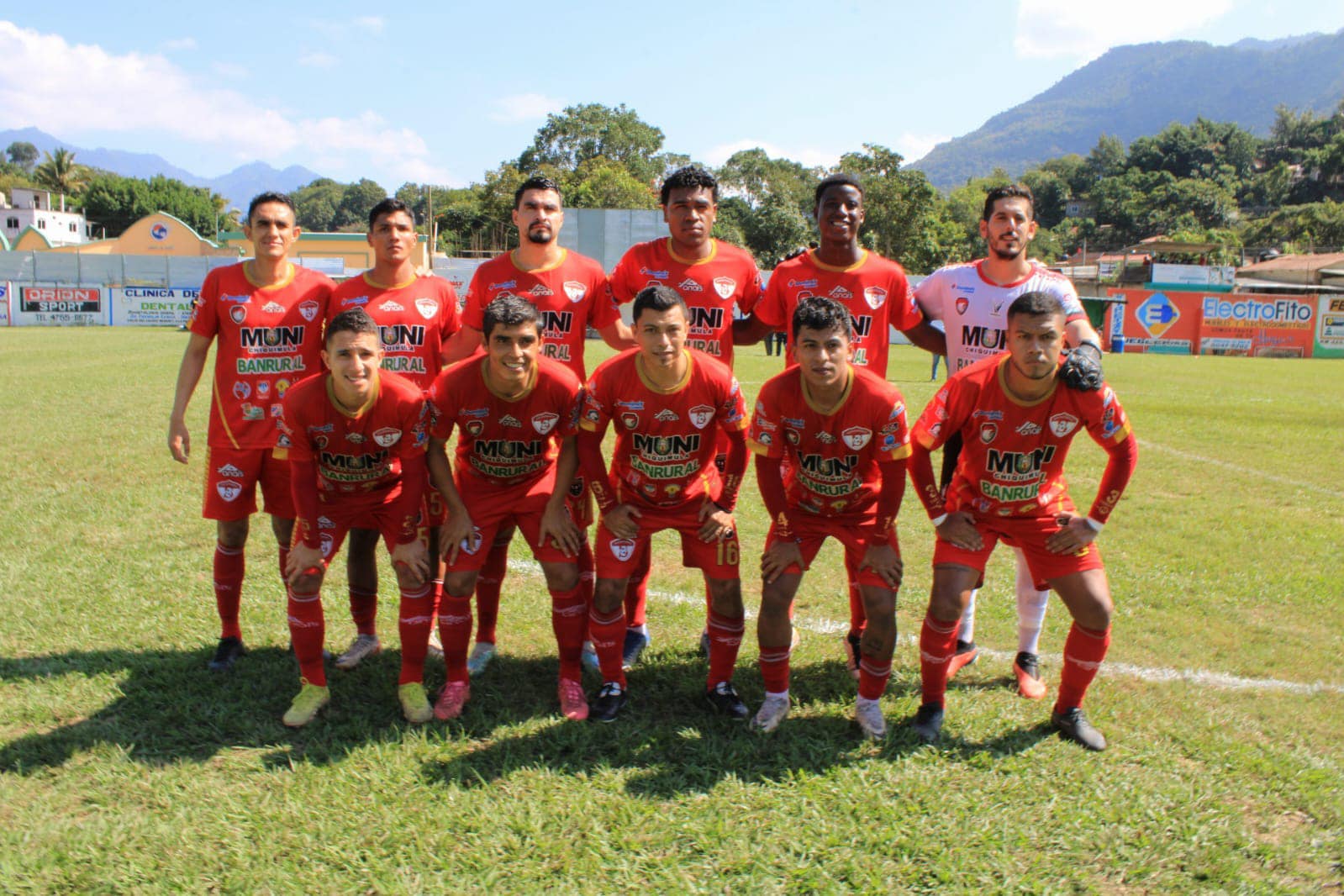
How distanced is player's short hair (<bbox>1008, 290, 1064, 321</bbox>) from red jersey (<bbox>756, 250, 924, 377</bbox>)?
72 cm

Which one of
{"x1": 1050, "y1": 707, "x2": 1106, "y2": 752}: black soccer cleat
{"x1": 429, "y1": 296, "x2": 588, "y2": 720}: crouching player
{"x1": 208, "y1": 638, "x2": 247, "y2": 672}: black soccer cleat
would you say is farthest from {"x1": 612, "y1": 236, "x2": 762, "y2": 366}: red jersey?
{"x1": 208, "y1": 638, "x2": 247, "y2": 672}: black soccer cleat

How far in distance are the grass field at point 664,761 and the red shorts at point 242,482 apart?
710 millimetres

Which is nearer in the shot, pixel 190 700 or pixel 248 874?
pixel 248 874

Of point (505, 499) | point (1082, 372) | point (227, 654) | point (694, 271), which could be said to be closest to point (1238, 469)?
point (1082, 372)

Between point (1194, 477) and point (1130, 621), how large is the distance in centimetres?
469

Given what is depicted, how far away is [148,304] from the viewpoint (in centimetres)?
3192

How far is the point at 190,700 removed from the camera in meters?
3.74

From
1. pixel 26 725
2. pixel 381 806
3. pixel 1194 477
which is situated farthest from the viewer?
pixel 1194 477

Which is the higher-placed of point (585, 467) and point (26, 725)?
point (585, 467)

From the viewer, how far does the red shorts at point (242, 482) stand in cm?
423

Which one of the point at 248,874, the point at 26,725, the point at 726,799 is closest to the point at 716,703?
the point at 726,799

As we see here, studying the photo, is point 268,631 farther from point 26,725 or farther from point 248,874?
point 248,874

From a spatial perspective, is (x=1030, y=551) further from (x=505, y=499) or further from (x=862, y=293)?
(x=505, y=499)

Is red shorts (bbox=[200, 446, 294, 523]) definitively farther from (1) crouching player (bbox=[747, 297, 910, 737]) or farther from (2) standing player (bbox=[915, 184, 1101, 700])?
(2) standing player (bbox=[915, 184, 1101, 700])
